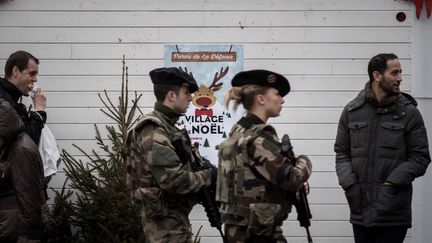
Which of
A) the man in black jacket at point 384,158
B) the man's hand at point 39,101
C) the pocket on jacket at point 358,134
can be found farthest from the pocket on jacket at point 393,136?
the man's hand at point 39,101

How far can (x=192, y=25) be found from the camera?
31.7 ft

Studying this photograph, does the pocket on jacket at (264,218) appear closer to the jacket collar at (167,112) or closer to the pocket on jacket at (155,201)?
the pocket on jacket at (155,201)

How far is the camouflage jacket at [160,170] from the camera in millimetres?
6332

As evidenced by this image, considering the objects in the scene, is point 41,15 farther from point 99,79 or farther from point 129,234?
point 129,234

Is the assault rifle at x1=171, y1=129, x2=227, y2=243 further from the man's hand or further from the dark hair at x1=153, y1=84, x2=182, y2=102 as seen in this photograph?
the man's hand

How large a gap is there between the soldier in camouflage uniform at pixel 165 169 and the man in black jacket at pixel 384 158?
152cm

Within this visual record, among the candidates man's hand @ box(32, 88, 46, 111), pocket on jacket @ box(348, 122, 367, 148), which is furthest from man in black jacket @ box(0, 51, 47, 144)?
pocket on jacket @ box(348, 122, 367, 148)

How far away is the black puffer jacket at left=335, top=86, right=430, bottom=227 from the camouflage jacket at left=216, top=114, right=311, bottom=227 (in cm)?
174

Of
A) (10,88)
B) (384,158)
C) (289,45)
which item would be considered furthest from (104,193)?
(384,158)

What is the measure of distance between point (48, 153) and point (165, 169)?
115 inches

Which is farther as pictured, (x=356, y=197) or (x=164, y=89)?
(x=356, y=197)

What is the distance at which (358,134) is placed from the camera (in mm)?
7594

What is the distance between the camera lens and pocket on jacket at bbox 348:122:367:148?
7.55m

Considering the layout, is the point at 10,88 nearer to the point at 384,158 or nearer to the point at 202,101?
the point at 202,101
